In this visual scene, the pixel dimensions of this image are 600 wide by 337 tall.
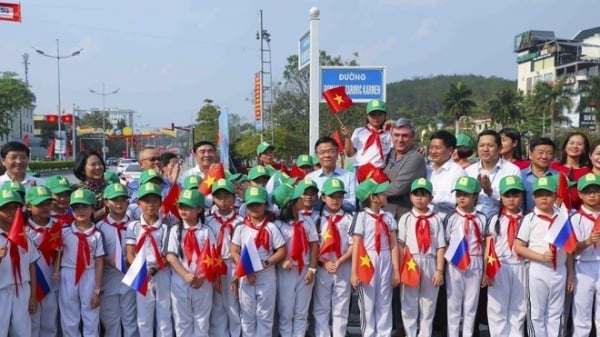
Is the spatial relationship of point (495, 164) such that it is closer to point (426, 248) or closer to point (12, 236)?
point (426, 248)

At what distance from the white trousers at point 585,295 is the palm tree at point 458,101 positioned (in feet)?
191

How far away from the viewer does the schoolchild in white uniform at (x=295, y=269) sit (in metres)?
4.71

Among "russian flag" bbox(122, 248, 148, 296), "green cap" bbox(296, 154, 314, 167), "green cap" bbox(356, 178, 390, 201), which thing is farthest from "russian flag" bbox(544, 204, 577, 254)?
"russian flag" bbox(122, 248, 148, 296)

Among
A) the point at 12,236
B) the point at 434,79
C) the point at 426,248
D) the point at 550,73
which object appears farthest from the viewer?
the point at 434,79

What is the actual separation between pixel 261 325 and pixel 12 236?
2100 mm

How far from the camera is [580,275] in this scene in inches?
179

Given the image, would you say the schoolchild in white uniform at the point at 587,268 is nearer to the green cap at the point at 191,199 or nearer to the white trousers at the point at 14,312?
the green cap at the point at 191,199

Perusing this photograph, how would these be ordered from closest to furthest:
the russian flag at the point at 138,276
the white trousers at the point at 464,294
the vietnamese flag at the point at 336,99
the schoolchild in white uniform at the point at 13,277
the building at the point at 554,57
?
1. the schoolchild in white uniform at the point at 13,277
2. the russian flag at the point at 138,276
3. the white trousers at the point at 464,294
4. the vietnamese flag at the point at 336,99
5. the building at the point at 554,57

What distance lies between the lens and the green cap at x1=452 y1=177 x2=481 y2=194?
4531mm

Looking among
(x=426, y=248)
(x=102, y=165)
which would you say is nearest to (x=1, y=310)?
(x=102, y=165)

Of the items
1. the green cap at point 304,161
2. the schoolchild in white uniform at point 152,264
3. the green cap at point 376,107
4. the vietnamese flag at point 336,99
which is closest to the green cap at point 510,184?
the green cap at point 376,107

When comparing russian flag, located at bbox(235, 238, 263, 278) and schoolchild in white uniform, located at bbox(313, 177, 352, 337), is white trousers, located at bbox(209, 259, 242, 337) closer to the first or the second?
russian flag, located at bbox(235, 238, 263, 278)

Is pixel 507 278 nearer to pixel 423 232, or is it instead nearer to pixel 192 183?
pixel 423 232

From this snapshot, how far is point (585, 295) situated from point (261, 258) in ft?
8.93
